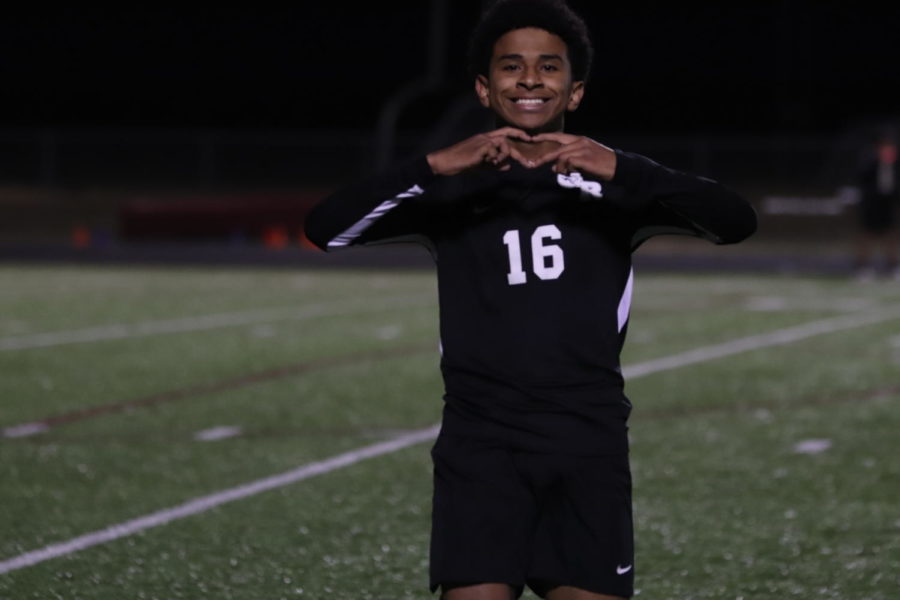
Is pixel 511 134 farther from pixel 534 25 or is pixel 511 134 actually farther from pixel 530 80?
pixel 534 25

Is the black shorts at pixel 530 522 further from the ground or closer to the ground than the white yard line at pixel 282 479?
further from the ground

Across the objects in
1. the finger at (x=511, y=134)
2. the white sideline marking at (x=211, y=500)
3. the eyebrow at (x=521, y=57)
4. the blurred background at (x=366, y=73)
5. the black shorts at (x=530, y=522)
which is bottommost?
the white sideline marking at (x=211, y=500)

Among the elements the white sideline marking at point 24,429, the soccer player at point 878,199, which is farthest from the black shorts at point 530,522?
the soccer player at point 878,199

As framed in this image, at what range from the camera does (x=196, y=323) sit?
568 inches

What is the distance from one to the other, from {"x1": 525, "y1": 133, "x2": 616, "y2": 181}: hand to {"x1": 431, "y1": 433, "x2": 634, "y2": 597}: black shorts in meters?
0.59

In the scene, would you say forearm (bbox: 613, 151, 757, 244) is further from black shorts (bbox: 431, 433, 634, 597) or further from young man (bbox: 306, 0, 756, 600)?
black shorts (bbox: 431, 433, 634, 597)

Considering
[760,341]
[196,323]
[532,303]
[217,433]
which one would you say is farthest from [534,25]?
[196,323]

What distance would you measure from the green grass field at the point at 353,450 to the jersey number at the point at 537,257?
194 cm

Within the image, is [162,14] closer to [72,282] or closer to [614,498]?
[72,282]

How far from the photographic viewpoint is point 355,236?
3.63m

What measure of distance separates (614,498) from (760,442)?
470 cm

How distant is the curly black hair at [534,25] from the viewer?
3510 mm

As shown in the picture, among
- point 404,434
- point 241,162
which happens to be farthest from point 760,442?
point 241,162

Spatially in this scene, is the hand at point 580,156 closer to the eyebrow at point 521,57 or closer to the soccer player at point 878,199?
the eyebrow at point 521,57
